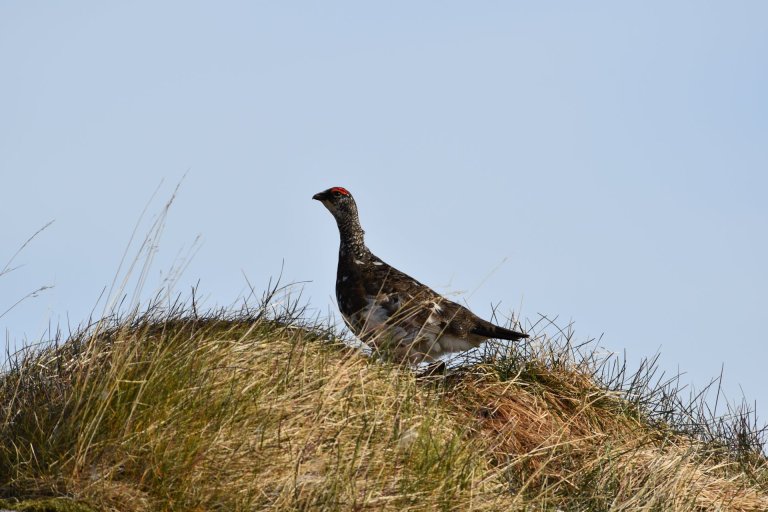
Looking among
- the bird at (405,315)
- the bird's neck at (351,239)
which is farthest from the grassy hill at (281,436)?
the bird's neck at (351,239)

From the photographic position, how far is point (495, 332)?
28.7 feet

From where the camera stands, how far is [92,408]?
5449mm

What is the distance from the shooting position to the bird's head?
9953 mm

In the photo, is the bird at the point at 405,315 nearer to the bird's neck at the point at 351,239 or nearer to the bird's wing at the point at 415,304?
the bird's wing at the point at 415,304

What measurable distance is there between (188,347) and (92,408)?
2.85 feet

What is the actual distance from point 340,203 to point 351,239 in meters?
0.36

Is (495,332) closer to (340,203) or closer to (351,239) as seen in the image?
(351,239)

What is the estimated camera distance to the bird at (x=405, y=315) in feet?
27.8

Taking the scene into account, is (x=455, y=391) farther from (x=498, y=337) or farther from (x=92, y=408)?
(x=92, y=408)

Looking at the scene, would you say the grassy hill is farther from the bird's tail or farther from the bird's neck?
the bird's neck

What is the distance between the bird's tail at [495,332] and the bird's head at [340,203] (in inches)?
73.5

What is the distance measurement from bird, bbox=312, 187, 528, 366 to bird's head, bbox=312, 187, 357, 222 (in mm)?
572

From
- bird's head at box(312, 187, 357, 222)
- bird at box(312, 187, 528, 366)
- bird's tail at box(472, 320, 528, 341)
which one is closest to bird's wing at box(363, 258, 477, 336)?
bird at box(312, 187, 528, 366)

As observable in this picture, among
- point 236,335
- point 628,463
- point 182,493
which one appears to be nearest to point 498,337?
point 628,463
